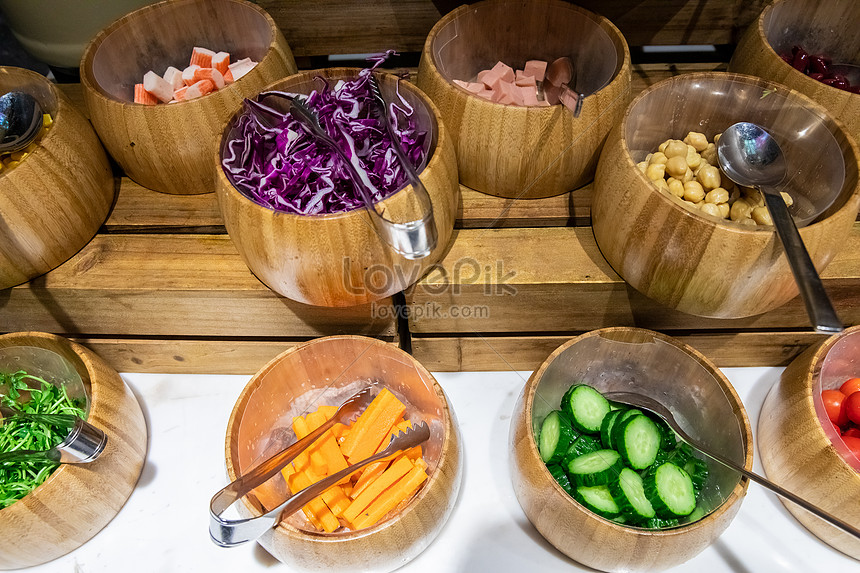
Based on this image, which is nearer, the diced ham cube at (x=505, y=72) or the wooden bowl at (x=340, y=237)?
the wooden bowl at (x=340, y=237)

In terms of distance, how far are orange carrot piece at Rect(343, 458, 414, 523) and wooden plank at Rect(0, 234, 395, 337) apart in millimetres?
260

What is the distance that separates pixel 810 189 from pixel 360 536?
0.87 metres

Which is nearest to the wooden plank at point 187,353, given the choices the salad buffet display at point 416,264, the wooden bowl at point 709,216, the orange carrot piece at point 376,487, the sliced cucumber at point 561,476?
the salad buffet display at point 416,264

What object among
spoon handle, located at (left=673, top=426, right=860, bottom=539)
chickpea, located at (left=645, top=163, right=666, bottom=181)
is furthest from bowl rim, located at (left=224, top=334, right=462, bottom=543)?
chickpea, located at (left=645, top=163, right=666, bottom=181)

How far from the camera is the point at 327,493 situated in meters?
0.93

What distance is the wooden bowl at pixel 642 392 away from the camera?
2.65ft

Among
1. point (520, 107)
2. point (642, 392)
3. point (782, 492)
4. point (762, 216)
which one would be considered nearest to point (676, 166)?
point (762, 216)

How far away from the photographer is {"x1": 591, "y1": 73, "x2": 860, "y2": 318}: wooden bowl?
0.84 m

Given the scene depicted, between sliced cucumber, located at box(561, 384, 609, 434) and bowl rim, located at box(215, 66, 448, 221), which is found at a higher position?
bowl rim, located at box(215, 66, 448, 221)

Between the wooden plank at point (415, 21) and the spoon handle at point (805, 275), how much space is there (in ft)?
1.95

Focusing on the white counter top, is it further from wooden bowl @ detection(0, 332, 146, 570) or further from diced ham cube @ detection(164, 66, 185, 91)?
diced ham cube @ detection(164, 66, 185, 91)

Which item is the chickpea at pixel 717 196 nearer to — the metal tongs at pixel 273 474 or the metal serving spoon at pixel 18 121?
the metal tongs at pixel 273 474

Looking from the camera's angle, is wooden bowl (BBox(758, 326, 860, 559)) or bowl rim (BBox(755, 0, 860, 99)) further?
bowl rim (BBox(755, 0, 860, 99))

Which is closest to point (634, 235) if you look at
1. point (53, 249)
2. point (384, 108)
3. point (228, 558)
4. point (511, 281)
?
point (511, 281)
